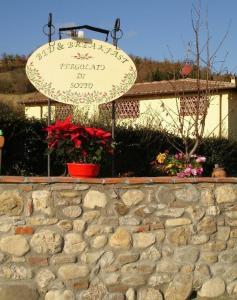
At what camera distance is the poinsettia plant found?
6082 millimetres

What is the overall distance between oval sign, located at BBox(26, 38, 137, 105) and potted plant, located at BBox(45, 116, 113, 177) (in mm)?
712

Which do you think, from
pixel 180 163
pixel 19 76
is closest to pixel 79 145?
pixel 180 163

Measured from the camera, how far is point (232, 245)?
259 inches

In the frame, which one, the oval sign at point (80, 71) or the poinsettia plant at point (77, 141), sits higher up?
the oval sign at point (80, 71)

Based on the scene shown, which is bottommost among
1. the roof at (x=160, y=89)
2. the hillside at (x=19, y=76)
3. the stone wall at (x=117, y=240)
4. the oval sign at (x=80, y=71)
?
the stone wall at (x=117, y=240)

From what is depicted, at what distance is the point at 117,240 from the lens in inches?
235

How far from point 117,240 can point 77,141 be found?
4.05 feet

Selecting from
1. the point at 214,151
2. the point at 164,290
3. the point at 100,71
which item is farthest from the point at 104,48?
the point at 214,151

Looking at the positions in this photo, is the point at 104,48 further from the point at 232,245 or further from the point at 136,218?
the point at 232,245

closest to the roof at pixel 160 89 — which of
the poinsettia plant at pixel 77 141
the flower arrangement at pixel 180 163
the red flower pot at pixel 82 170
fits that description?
the flower arrangement at pixel 180 163

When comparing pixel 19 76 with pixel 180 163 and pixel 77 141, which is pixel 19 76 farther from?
pixel 77 141

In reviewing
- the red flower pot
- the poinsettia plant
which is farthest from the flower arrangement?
the red flower pot

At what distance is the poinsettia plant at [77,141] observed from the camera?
608cm

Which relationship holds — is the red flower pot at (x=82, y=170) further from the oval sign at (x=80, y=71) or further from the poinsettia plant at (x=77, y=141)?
the oval sign at (x=80, y=71)
